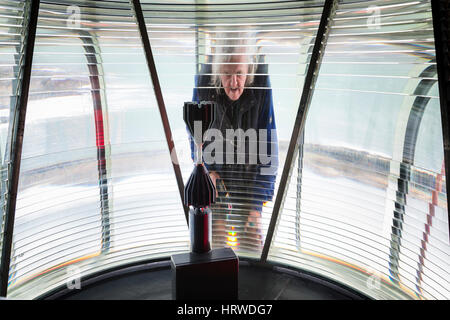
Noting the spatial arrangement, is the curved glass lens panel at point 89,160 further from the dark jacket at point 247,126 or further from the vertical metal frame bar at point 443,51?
the vertical metal frame bar at point 443,51

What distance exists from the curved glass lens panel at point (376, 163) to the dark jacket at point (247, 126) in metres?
0.20

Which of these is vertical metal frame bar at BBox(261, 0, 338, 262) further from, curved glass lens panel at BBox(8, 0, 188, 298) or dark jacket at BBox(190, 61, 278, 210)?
curved glass lens panel at BBox(8, 0, 188, 298)

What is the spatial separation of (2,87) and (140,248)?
1.47m

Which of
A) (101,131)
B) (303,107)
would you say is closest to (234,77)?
(303,107)

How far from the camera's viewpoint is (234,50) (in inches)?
103

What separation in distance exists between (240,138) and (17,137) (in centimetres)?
136

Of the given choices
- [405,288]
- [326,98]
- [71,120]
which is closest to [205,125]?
[326,98]

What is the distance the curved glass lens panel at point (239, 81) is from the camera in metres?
2.51

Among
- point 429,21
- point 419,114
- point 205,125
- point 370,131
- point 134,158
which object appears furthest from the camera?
point 134,158

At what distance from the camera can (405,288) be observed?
231cm

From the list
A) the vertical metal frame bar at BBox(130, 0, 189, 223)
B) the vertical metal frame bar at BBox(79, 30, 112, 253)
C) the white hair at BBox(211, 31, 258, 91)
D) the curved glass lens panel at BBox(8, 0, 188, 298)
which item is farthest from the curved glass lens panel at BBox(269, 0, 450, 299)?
the vertical metal frame bar at BBox(79, 30, 112, 253)

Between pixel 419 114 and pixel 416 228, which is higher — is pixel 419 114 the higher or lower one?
the higher one

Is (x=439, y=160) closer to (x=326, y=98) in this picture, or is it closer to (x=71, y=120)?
(x=326, y=98)

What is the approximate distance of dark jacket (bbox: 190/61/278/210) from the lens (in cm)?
271
